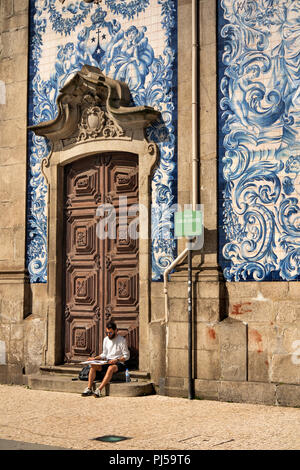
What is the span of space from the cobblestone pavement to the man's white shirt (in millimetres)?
716

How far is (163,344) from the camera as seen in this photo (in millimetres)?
10211

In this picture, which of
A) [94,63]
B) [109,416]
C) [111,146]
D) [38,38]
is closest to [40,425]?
[109,416]

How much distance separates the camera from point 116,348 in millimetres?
10414

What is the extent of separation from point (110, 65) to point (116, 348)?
13.6 ft

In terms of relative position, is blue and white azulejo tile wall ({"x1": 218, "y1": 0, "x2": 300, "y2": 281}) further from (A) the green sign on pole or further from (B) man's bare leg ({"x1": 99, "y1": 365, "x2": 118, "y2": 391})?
(B) man's bare leg ({"x1": 99, "y1": 365, "x2": 118, "y2": 391})

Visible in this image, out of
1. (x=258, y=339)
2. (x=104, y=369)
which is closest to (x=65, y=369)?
(x=104, y=369)

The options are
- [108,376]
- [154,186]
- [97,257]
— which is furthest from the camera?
[97,257]

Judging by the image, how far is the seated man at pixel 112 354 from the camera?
10.1 meters

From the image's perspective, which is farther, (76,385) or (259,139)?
(76,385)

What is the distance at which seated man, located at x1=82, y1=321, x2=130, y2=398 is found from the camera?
1012cm

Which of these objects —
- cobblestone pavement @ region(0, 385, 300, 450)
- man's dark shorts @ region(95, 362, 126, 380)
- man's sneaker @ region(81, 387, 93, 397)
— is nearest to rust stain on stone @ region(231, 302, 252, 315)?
cobblestone pavement @ region(0, 385, 300, 450)

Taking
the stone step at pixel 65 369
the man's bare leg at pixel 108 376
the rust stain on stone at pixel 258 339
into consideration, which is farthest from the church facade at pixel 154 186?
the man's bare leg at pixel 108 376

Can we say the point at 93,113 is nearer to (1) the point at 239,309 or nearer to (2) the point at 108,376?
(1) the point at 239,309

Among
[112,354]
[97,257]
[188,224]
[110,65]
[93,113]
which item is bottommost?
[112,354]
